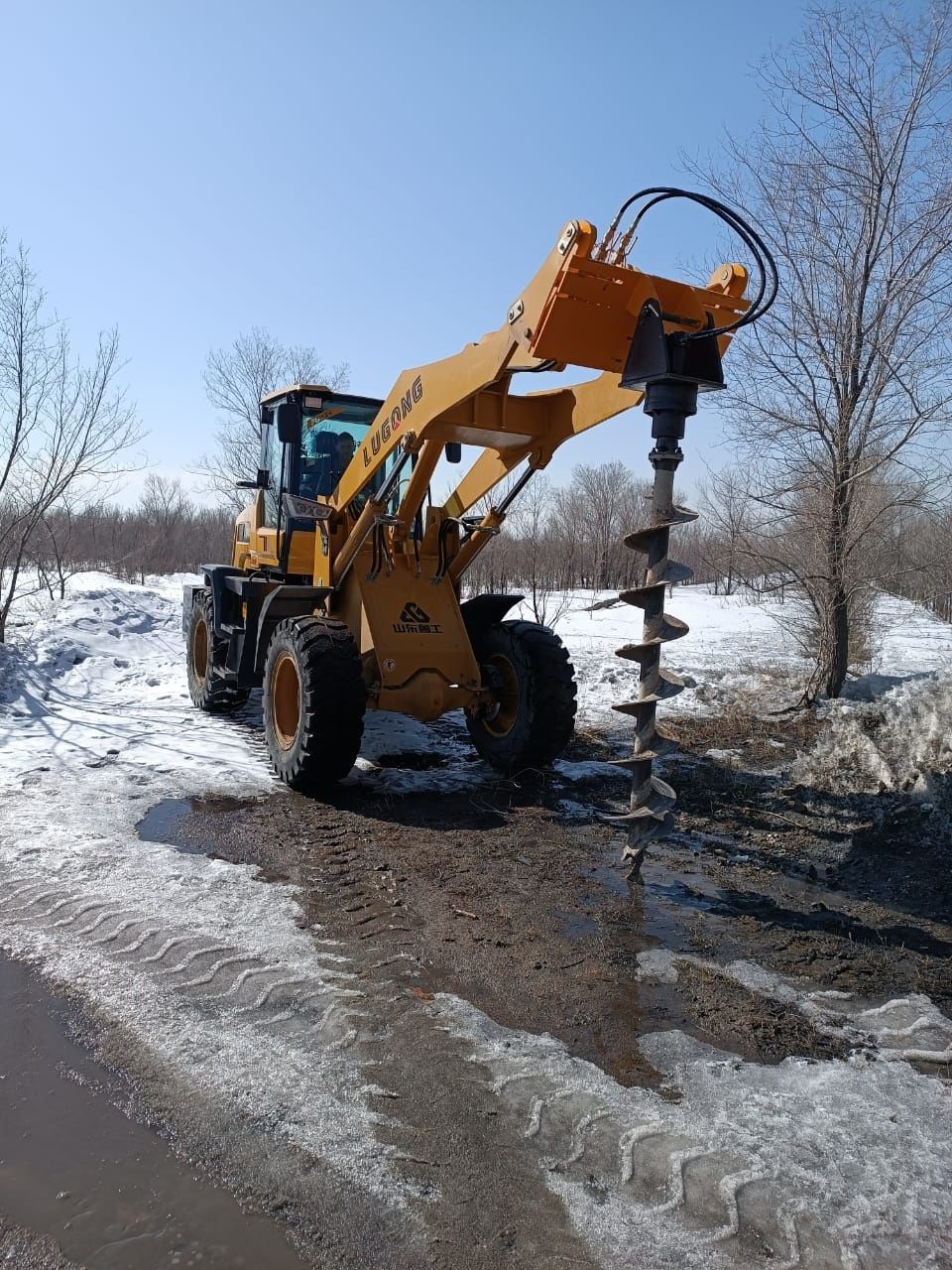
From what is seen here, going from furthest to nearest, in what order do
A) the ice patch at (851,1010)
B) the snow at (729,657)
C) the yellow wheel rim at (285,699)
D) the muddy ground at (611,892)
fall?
the snow at (729,657) < the yellow wheel rim at (285,699) < the muddy ground at (611,892) < the ice patch at (851,1010)

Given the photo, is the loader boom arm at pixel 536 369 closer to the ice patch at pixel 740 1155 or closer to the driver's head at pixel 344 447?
the driver's head at pixel 344 447

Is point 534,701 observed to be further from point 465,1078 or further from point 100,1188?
point 100,1188

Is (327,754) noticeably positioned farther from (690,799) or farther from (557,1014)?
(557,1014)

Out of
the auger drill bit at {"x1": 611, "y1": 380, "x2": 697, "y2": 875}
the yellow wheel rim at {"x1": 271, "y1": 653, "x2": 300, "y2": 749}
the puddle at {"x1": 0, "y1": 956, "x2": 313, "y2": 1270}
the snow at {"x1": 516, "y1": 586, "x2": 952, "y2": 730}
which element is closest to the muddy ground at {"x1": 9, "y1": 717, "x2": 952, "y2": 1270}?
the puddle at {"x1": 0, "y1": 956, "x2": 313, "y2": 1270}

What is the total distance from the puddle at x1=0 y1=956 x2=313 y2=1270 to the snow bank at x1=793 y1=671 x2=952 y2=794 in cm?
565

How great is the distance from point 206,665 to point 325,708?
3.49 meters

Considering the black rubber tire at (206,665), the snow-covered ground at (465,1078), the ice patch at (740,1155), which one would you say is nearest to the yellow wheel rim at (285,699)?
the black rubber tire at (206,665)

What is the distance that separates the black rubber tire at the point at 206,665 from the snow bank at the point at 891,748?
5.20 metres

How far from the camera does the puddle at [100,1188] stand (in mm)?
2328

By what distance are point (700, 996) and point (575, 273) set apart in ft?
11.3

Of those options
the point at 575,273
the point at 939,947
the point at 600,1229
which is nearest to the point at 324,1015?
the point at 600,1229

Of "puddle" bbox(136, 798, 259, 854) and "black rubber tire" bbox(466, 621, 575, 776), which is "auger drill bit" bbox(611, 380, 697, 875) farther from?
"puddle" bbox(136, 798, 259, 854)

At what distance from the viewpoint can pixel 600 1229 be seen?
2.40 m

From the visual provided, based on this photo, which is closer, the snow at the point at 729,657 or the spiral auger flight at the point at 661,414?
the spiral auger flight at the point at 661,414
